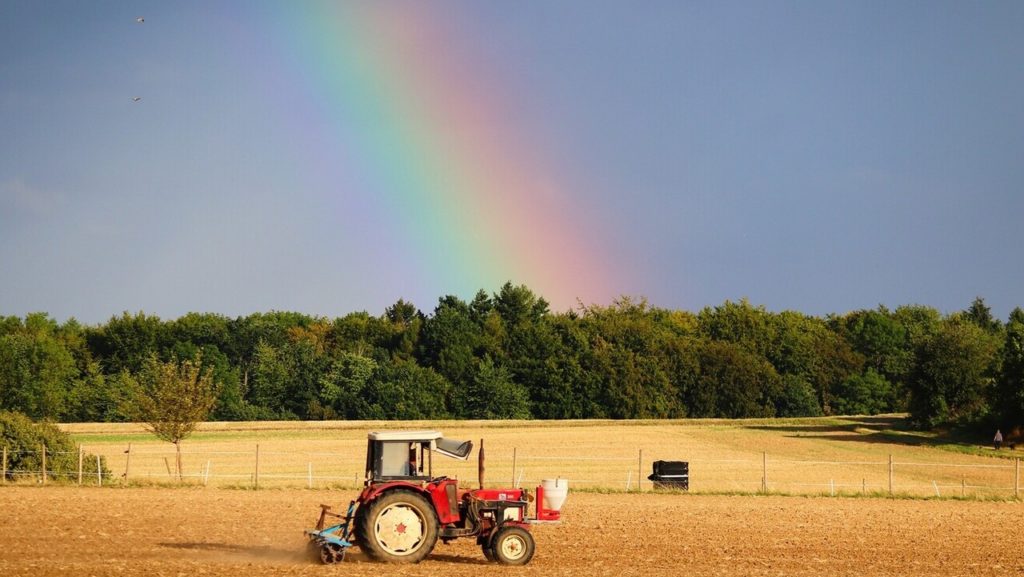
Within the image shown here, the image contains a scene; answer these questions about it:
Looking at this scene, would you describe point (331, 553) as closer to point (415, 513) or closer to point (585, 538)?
point (415, 513)

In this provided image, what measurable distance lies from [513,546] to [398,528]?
6.27ft

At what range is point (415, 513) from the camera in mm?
16891

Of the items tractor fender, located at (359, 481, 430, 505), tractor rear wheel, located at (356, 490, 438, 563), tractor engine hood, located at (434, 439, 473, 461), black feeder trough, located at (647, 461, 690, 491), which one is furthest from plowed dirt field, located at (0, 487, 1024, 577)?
black feeder trough, located at (647, 461, 690, 491)

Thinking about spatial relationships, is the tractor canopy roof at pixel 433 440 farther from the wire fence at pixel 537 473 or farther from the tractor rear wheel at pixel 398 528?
the wire fence at pixel 537 473

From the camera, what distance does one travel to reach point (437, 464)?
5047cm

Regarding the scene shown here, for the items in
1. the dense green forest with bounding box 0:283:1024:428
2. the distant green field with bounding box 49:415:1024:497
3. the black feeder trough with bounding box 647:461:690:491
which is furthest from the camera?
the dense green forest with bounding box 0:283:1024:428

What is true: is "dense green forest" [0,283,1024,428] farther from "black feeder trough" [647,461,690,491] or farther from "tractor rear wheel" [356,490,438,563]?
"tractor rear wheel" [356,490,438,563]

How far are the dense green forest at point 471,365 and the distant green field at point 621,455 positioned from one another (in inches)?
384

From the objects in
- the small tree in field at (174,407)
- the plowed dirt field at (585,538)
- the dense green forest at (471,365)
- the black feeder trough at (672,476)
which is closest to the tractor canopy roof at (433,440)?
the plowed dirt field at (585,538)

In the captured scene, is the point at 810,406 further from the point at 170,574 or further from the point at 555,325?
the point at 170,574

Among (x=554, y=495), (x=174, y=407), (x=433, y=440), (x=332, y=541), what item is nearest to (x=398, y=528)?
(x=332, y=541)

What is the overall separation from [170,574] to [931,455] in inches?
1965

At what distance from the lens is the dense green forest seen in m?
92.4

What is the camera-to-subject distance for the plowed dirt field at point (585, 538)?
669 inches
